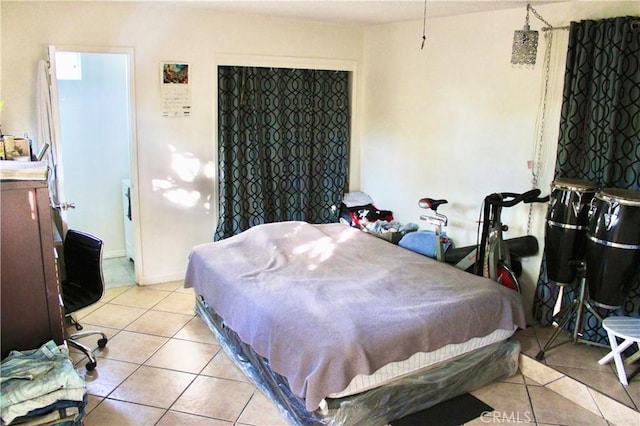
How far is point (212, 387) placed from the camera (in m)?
2.87

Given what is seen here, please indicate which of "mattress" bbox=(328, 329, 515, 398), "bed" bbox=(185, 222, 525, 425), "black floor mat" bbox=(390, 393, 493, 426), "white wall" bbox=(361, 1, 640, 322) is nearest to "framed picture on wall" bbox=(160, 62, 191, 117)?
"bed" bbox=(185, 222, 525, 425)

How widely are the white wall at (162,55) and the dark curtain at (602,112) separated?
2254 mm

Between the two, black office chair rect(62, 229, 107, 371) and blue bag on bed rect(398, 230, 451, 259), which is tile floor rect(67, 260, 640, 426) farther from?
blue bag on bed rect(398, 230, 451, 259)

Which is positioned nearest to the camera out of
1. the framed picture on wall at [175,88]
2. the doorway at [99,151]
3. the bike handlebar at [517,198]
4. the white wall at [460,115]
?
the bike handlebar at [517,198]

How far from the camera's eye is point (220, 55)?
4.26 m

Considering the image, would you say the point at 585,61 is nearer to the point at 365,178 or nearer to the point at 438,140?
the point at 438,140

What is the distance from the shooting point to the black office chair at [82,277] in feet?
9.92

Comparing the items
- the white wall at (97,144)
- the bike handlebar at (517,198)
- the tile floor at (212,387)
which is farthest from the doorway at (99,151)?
the bike handlebar at (517,198)

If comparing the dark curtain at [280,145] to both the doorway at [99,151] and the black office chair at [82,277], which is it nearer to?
the doorway at [99,151]

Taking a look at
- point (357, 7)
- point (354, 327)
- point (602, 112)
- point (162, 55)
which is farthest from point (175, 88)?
point (602, 112)

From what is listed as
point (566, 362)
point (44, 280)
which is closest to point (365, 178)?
point (566, 362)

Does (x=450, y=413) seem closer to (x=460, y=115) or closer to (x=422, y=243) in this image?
(x=422, y=243)

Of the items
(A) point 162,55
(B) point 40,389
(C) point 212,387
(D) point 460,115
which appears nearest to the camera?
(B) point 40,389

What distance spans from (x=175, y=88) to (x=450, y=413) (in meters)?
3.20
